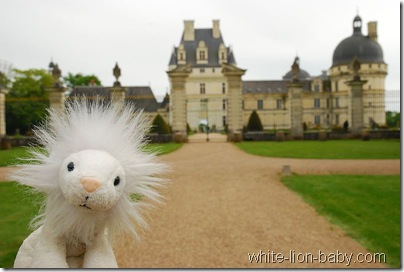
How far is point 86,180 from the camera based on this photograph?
5.80 feet

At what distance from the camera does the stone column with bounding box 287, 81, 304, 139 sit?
22391 millimetres

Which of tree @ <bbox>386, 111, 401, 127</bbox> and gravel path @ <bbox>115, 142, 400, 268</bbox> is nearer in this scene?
gravel path @ <bbox>115, 142, 400, 268</bbox>

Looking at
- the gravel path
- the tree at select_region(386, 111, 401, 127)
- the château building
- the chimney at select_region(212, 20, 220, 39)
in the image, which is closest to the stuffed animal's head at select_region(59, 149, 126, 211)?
the gravel path

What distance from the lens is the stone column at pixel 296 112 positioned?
22391mm

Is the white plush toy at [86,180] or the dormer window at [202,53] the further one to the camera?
the dormer window at [202,53]

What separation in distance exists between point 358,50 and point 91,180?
184 ft

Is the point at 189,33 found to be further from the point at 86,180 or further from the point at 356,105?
the point at 86,180

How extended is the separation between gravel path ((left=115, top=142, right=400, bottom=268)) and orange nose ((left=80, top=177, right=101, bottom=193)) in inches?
46.0

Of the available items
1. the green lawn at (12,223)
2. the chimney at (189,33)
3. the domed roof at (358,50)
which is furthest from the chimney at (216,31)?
the green lawn at (12,223)

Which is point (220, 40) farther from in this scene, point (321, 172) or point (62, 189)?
point (62, 189)

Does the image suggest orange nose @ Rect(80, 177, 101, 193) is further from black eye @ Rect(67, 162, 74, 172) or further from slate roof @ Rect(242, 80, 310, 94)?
slate roof @ Rect(242, 80, 310, 94)

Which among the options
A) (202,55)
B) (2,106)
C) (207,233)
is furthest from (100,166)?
(202,55)

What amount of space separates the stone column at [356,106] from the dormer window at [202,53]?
36.9 meters

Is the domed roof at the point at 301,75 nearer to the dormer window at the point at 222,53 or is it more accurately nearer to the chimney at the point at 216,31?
the dormer window at the point at 222,53
